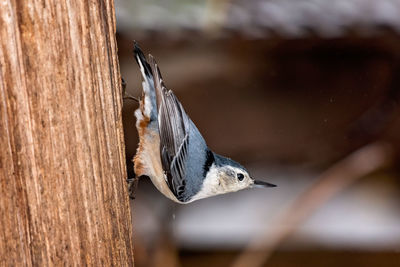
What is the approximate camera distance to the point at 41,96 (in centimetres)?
162

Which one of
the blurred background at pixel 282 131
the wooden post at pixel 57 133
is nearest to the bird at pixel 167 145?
the blurred background at pixel 282 131

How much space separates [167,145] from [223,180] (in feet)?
1.27

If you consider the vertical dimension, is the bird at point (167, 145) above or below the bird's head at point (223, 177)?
above

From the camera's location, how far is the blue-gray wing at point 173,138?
8.64 feet

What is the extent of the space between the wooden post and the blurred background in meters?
1.15

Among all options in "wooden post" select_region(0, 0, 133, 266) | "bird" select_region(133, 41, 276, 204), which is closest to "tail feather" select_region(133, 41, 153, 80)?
"bird" select_region(133, 41, 276, 204)

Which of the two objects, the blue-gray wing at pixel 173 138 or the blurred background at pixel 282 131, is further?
the blurred background at pixel 282 131

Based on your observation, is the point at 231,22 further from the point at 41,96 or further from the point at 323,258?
the point at 323,258

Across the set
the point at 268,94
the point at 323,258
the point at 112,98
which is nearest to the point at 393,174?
the point at 323,258

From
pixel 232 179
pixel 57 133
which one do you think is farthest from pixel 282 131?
pixel 57 133

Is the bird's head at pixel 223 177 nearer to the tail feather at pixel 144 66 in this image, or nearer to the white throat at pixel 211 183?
the white throat at pixel 211 183

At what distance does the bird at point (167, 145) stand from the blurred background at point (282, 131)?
1.07ft

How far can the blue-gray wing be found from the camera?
263cm

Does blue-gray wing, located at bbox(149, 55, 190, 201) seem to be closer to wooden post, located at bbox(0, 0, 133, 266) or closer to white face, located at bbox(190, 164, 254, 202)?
white face, located at bbox(190, 164, 254, 202)
